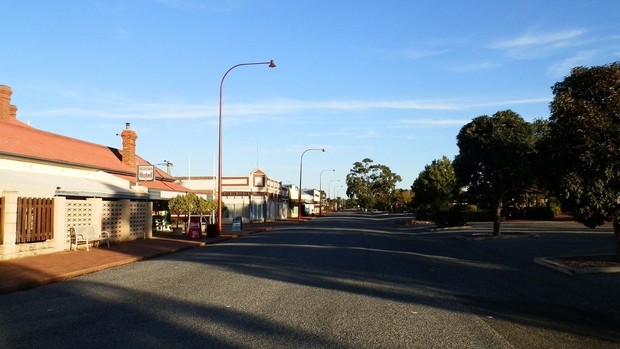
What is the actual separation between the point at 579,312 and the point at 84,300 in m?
8.85

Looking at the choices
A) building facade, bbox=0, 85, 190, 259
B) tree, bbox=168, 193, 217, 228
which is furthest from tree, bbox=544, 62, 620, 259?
tree, bbox=168, 193, 217, 228

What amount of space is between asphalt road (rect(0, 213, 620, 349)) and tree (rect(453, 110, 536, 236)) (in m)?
12.1

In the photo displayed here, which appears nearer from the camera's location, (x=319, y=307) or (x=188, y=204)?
(x=319, y=307)

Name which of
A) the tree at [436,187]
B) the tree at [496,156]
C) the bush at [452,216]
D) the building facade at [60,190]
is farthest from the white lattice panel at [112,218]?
the tree at [436,187]

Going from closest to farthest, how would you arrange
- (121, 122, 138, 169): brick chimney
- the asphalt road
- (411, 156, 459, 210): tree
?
the asphalt road, (121, 122, 138, 169): brick chimney, (411, 156, 459, 210): tree

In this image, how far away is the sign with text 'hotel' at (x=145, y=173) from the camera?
3219 centimetres

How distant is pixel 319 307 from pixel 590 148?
400 inches

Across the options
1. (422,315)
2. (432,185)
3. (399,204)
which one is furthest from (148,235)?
(399,204)

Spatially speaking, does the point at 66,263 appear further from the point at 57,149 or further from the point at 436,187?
the point at 436,187

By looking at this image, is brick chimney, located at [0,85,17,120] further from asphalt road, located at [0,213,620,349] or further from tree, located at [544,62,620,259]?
tree, located at [544,62,620,259]

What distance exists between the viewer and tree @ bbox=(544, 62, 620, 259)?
15641 mm

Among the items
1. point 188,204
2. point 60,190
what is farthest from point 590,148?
point 188,204

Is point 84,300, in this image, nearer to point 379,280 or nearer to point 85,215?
point 379,280

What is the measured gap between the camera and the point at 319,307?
973 cm
